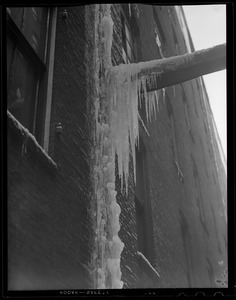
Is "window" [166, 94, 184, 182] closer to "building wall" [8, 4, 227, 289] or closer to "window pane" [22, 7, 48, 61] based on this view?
"building wall" [8, 4, 227, 289]

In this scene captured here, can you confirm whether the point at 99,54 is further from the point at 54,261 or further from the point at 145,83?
the point at 54,261

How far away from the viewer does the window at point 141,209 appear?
20.9ft

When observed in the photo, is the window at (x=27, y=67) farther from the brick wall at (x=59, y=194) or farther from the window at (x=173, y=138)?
the window at (x=173, y=138)

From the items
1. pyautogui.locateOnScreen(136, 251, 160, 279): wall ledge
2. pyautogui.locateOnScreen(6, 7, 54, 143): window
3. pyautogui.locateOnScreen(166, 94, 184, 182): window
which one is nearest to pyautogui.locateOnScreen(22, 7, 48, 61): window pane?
pyautogui.locateOnScreen(6, 7, 54, 143): window

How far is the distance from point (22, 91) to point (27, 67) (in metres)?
0.30

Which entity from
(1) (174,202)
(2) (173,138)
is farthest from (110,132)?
(2) (173,138)

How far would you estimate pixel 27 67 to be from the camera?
4.36 meters

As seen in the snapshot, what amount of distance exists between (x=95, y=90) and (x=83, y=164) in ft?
3.39

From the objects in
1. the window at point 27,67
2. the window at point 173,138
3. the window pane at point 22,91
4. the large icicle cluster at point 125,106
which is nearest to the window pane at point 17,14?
the window at point 27,67

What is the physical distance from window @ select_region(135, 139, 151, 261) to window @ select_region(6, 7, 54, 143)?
2509mm

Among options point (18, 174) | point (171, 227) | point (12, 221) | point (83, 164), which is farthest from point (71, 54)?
point (171, 227)

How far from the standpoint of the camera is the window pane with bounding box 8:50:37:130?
4.02 m

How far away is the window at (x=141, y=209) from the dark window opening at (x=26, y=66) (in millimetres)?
2531
